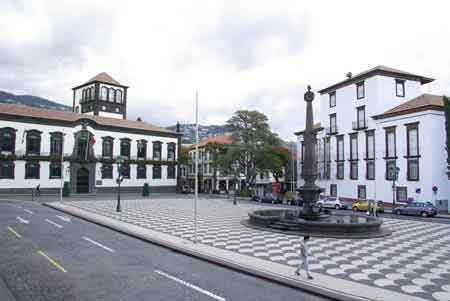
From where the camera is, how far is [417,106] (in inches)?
1534

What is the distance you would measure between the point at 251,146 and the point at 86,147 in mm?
26054

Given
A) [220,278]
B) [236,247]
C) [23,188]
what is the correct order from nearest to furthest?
[220,278], [236,247], [23,188]

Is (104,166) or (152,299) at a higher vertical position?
(104,166)

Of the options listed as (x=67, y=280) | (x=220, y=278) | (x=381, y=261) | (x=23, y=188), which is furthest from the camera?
(x=23, y=188)

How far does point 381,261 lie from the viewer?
12703mm

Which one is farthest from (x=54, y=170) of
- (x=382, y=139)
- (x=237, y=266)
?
(x=237, y=266)

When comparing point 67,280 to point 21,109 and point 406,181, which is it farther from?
point 21,109

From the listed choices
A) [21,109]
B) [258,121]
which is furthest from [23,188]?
[258,121]

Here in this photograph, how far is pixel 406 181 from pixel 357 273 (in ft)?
109

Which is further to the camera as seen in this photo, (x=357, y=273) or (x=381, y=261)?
(x=381, y=261)

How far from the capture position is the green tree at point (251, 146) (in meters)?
54.0

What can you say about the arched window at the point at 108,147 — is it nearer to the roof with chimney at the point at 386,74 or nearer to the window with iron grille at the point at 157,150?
the window with iron grille at the point at 157,150

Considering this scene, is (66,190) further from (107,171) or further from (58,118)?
(58,118)

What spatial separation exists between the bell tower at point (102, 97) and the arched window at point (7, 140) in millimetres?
18933
